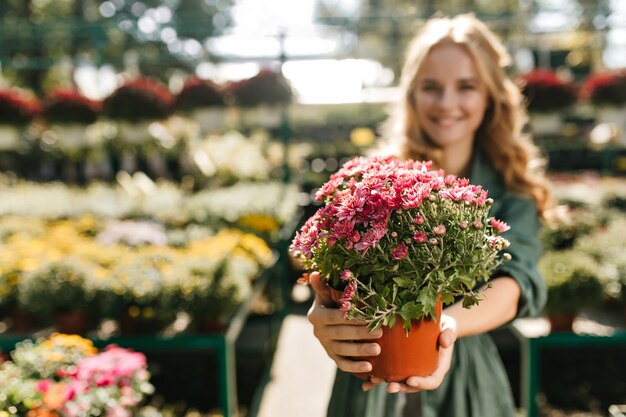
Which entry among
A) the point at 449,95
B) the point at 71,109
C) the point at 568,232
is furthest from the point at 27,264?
the point at 568,232

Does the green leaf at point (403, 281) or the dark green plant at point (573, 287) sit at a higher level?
the green leaf at point (403, 281)

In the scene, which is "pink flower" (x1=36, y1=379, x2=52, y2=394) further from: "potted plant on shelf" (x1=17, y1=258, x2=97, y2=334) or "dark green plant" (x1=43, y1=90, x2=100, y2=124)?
"dark green plant" (x1=43, y1=90, x2=100, y2=124)

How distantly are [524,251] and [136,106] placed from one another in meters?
3.97

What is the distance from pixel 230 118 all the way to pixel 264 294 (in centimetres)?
179

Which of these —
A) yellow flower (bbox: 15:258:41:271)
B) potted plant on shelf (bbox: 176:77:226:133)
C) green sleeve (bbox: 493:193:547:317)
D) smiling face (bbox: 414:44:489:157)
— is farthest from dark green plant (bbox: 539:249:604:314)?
potted plant on shelf (bbox: 176:77:226:133)

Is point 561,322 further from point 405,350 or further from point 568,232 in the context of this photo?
point 405,350

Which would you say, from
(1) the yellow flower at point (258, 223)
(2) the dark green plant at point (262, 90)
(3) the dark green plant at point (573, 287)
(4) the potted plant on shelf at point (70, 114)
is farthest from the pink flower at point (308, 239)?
(4) the potted plant on shelf at point (70, 114)

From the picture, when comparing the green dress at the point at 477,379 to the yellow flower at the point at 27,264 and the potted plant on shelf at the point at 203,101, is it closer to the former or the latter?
the yellow flower at the point at 27,264

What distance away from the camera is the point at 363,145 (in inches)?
322

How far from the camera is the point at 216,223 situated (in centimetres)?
412

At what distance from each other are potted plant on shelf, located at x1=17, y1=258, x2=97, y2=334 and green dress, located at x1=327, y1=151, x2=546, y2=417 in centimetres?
170

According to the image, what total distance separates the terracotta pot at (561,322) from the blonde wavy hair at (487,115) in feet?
4.66

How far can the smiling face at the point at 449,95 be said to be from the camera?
155 centimetres

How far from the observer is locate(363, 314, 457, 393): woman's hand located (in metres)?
1.05
